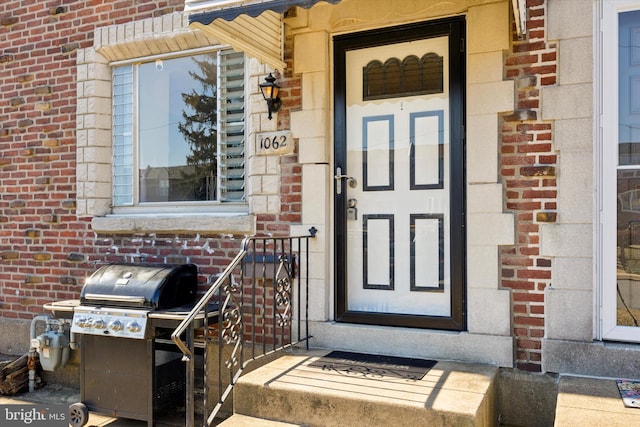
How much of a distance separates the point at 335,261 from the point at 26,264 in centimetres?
332

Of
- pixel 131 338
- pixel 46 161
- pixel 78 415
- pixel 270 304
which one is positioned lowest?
pixel 78 415

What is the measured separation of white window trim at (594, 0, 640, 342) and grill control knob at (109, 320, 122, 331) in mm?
3290

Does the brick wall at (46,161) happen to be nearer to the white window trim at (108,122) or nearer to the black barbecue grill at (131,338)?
the white window trim at (108,122)

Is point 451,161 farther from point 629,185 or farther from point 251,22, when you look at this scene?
point 251,22

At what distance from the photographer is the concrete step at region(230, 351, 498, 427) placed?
2852 millimetres

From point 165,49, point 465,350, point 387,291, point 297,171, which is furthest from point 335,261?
point 165,49

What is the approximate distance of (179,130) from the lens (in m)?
5.01

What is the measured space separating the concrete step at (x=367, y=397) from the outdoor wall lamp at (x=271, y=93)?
2006 mm

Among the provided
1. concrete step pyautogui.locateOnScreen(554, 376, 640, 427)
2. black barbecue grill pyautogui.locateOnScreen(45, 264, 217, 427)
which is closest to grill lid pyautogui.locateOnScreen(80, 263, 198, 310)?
black barbecue grill pyautogui.locateOnScreen(45, 264, 217, 427)

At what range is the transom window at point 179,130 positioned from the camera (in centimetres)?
471

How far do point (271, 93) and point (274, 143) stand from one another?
39cm

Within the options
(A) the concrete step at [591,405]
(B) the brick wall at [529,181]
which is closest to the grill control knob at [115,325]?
(B) the brick wall at [529,181]

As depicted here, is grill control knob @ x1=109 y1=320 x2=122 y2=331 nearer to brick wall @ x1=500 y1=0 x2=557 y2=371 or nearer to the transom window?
the transom window

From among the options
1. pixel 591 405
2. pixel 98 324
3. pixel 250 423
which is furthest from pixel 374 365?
pixel 98 324
